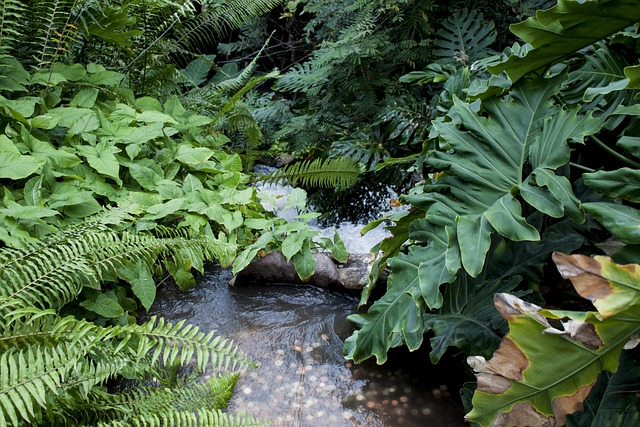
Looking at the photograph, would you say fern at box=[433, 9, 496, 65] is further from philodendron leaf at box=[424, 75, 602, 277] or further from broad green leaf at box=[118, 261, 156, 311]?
broad green leaf at box=[118, 261, 156, 311]

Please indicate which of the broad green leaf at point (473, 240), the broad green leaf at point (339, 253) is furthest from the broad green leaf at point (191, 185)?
the broad green leaf at point (473, 240)


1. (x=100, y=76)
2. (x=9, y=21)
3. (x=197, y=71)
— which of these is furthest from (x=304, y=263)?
(x=197, y=71)

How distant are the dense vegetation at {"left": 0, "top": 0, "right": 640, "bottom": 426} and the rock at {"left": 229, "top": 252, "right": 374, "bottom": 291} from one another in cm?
10

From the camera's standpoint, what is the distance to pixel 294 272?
9.69 feet

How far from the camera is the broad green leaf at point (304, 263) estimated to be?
2.75 m

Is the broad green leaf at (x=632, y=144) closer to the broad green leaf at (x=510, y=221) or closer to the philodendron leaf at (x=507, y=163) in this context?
the philodendron leaf at (x=507, y=163)

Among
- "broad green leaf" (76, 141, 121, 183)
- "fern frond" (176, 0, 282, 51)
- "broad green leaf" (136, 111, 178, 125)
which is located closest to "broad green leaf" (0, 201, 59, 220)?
"broad green leaf" (76, 141, 121, 183)

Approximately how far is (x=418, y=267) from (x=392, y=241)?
63 cm

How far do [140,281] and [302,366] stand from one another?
899 mm

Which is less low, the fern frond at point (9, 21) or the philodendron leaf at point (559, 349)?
the fern frond at point (9, 21)

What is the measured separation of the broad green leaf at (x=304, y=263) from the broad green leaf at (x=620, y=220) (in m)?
1.64

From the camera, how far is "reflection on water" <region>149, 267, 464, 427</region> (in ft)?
6.47

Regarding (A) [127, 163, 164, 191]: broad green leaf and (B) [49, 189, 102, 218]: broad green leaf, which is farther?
(A) [127, 163, 164, 191]: broad green leaf

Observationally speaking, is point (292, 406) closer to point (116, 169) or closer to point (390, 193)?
point (116, 169)
